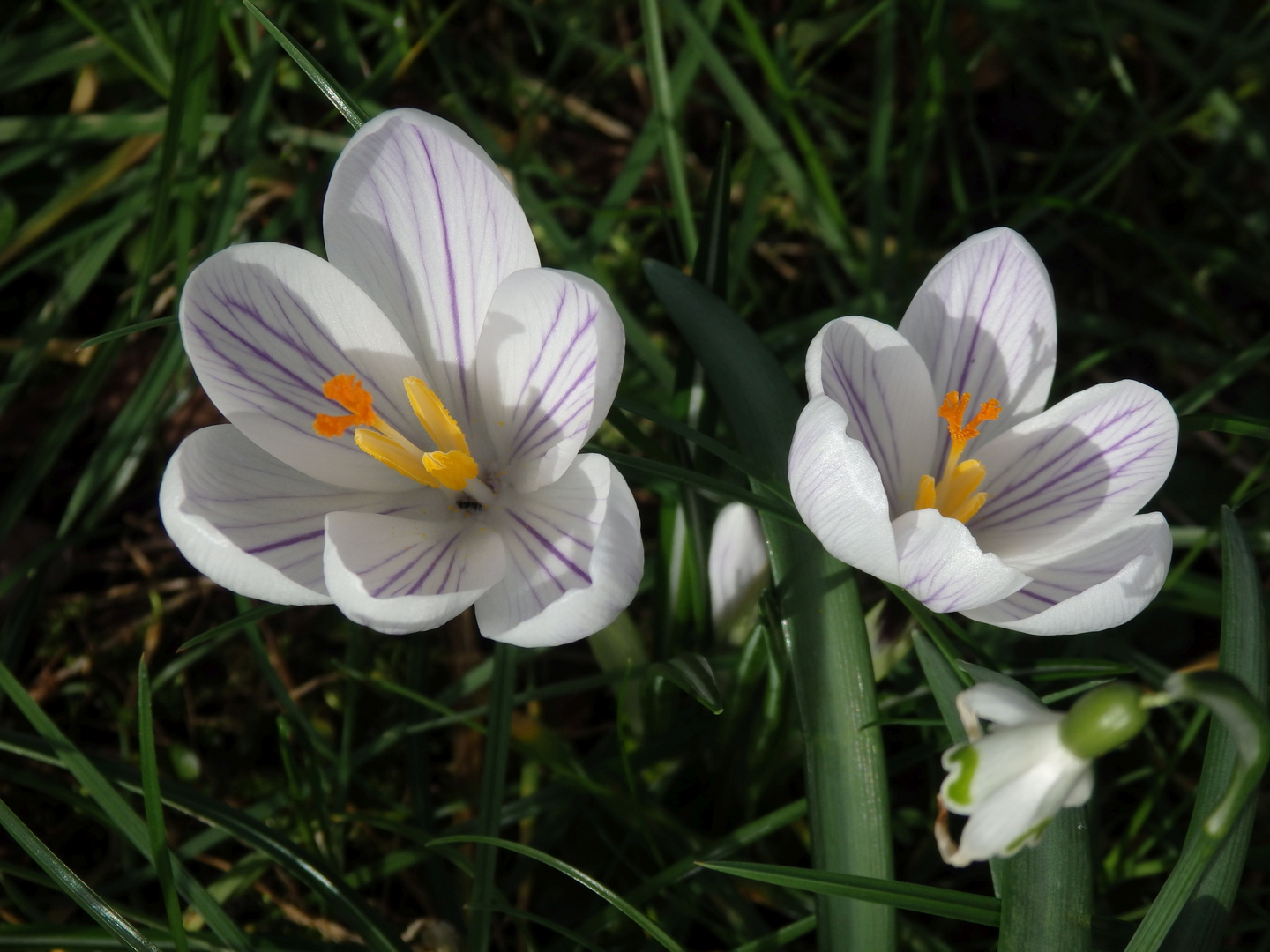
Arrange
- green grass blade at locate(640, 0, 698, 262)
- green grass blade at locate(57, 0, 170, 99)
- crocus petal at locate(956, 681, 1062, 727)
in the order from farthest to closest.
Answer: green grass blade at locate(57, 0, 170, 99), green grass blade at locate(640, 0, 698, 262), crocus petal at locate(956, 681, 1062, 727)

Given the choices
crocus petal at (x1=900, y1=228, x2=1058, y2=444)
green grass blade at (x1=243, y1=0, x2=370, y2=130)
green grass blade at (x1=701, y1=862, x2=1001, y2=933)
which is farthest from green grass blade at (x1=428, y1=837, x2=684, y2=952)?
green grass blade at (x1=243, y1=0, x2=370, y2=130)

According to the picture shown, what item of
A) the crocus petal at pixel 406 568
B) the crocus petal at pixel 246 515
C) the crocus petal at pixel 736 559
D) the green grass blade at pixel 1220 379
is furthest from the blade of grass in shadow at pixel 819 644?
the green grass blade at pixel 1220 379

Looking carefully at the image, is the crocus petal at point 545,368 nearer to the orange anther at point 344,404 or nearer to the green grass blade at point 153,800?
the orange anther at point 344,404

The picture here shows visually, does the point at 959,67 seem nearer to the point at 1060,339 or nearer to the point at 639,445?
the point at 1060,339

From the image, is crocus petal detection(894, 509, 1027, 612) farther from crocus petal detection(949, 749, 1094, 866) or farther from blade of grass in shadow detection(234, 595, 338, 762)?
blade of grass in shadow detection(234, 595, 338, 762)

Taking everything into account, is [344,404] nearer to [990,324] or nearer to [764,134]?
[990,324]

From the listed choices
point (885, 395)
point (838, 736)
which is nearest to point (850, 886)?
point (838, 736)

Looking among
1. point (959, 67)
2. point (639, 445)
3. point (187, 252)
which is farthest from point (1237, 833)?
point (187, 252)

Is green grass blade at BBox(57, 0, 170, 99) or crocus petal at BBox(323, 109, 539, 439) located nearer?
crocus petal at BBox(323, 109, 539, 439)
